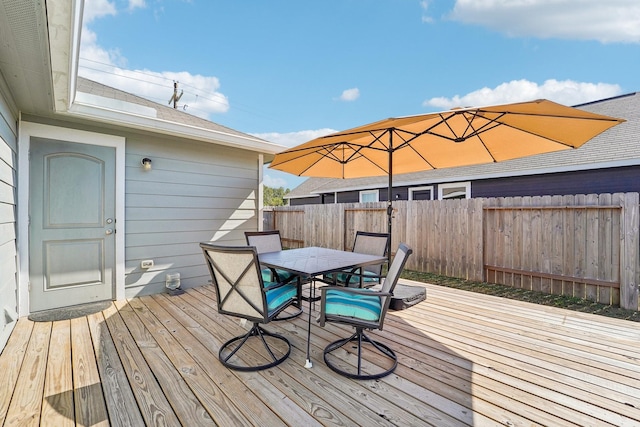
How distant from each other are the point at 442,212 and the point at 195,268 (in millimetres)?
4695

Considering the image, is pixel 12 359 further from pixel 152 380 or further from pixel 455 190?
pixel 455 190

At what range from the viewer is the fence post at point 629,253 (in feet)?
11.8

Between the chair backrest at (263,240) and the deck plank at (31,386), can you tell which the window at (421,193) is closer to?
the chair backrest at (263,240)

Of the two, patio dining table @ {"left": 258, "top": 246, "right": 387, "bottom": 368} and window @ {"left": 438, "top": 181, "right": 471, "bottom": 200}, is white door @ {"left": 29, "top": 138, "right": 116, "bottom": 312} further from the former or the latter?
window @ {"left": 438, "top": 181, "right": 471, "bottom": 200}

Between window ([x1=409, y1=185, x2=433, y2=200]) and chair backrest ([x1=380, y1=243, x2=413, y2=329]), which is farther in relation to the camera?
window ([x1=409, y1=185, x2=433, y2=200])

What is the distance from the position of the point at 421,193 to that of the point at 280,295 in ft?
30.7

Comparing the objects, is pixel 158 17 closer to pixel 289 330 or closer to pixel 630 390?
pixel 289 330

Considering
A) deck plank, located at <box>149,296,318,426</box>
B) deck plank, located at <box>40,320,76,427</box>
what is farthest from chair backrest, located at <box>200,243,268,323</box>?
deck plank, located at <box>40,320,76,427</box>

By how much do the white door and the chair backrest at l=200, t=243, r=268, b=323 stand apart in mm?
2490

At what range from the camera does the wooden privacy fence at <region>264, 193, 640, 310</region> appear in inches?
148

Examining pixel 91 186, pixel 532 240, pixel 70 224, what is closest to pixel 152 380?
pixel 70 224

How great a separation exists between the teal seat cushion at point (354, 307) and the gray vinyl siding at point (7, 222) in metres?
2.85

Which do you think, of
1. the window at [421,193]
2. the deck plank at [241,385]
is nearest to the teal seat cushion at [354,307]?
the deck plank at [241,385]

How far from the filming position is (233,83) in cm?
1310
